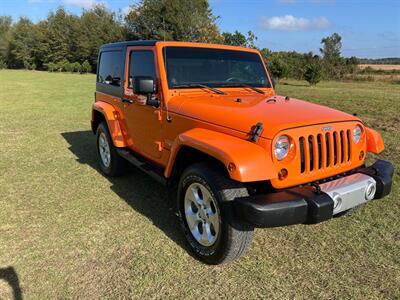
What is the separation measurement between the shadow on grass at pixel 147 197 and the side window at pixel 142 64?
1.49 meters

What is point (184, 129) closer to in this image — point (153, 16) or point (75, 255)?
point (75, 255)

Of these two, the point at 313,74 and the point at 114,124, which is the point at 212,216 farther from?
the point at 313,74

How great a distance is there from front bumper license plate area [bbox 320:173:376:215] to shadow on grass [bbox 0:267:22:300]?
253 cm

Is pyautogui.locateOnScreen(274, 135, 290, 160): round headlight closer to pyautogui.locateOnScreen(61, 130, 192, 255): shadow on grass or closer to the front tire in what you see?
the front tire

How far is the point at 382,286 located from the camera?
2971mm

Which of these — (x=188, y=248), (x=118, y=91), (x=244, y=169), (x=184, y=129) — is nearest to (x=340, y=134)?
(x=244, y=169)

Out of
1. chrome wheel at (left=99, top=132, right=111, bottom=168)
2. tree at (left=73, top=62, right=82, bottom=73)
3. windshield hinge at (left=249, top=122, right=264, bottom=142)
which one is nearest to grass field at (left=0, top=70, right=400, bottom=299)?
chrome wheel at (left=99, top=132, right=111, bottom=168)

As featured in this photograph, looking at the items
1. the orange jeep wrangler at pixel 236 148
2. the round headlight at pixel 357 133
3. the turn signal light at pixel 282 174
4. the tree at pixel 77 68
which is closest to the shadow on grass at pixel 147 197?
the orange jeep wrangler at pixel 236 148

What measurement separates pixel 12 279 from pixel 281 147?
2.46m

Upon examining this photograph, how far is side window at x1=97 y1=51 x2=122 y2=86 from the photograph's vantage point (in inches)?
202

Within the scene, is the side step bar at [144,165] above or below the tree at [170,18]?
below

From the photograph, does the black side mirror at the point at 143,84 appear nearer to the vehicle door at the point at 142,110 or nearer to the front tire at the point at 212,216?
the vehicle door at the point at 142,110

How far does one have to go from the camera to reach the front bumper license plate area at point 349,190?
9.61ft

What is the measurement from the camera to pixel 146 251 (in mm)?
3508
